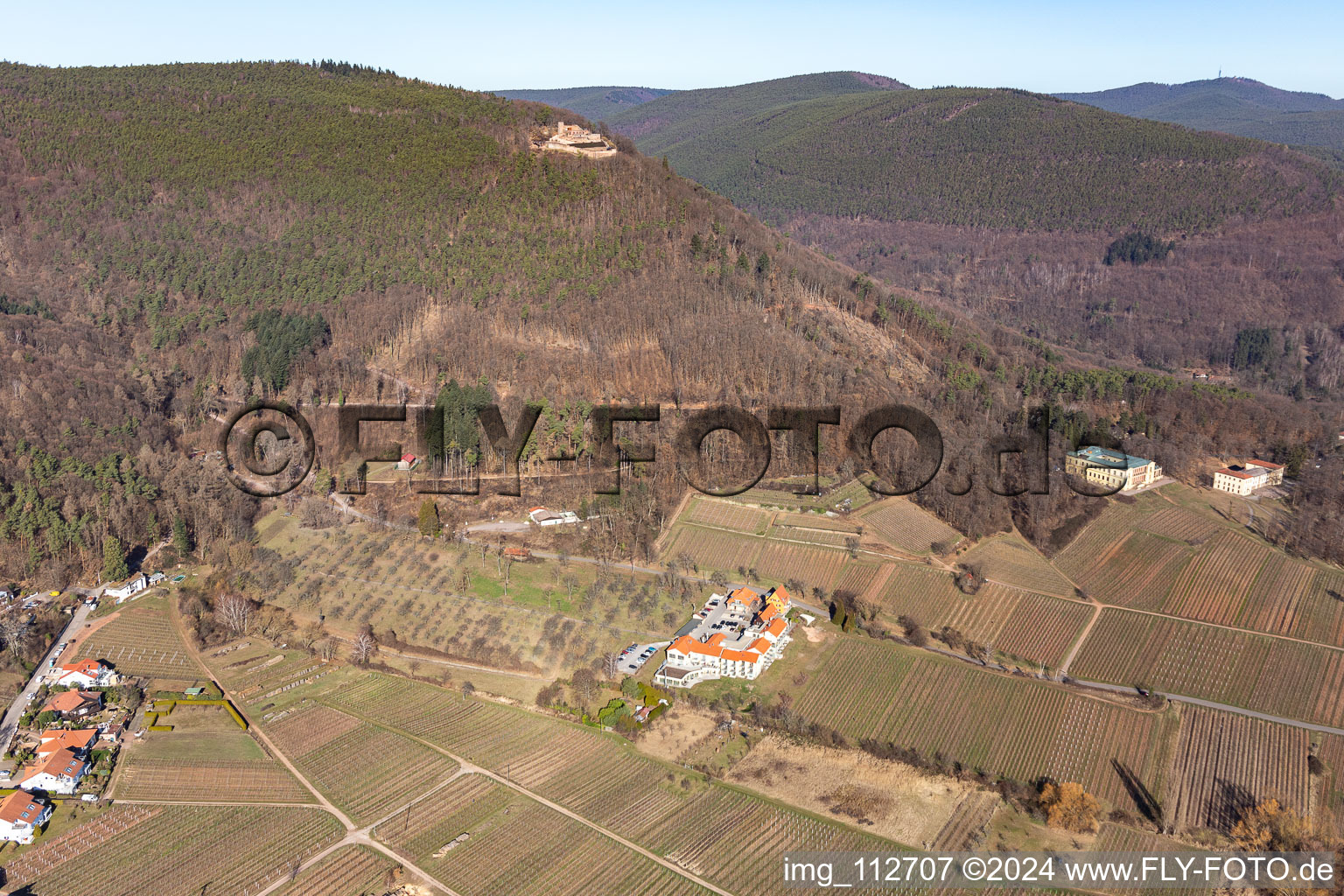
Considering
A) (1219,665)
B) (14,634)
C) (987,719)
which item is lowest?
(987,719)

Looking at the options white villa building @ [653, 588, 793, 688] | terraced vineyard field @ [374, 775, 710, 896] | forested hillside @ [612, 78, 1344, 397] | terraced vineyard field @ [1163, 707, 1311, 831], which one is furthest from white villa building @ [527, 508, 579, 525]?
forested hillside @ [612, 78, 1344, 397]

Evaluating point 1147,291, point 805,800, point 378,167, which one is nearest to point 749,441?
point 805,800

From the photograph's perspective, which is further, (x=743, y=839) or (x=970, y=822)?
(x=970, y=822)

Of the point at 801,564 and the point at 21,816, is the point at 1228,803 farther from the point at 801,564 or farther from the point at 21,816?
the point at 21,816

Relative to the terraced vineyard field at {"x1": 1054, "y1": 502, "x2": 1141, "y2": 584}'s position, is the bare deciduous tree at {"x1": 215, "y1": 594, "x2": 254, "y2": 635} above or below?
below

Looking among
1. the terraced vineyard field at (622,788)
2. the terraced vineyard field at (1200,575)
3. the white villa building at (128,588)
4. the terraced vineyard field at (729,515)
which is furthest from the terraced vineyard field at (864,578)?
the white villa building at (128,588)

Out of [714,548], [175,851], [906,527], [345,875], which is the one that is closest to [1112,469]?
[906,527]

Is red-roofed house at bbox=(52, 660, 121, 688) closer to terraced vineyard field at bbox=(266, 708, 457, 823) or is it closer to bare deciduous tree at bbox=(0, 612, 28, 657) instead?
bare deciduous tree at bbox=(0, 612, 28, 657)

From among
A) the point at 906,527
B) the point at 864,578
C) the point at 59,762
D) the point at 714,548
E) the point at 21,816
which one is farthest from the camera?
the point at 906,527
